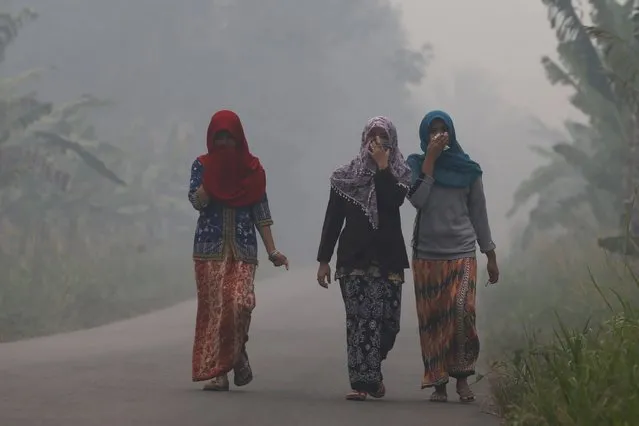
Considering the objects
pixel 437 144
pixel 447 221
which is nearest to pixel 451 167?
pixel 437 144

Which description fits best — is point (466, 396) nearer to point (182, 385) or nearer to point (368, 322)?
point (368, 322)

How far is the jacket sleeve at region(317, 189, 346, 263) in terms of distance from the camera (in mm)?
8992

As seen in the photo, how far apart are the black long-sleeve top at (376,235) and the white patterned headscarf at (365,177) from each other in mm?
48

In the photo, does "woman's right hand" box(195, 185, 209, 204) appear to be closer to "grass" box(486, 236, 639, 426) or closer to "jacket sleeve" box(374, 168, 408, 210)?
"jacket sleeve" box(374, 168, 408, 210)

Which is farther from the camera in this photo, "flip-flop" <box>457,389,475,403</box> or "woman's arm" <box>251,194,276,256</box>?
"woman's arm" <box>251,194,276,256</box>

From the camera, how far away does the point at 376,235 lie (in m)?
8.88

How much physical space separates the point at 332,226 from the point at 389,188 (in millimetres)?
525

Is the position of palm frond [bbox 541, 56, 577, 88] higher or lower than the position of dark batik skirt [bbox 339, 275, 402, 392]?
higher

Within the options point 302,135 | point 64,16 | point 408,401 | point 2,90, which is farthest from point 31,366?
point 302,135

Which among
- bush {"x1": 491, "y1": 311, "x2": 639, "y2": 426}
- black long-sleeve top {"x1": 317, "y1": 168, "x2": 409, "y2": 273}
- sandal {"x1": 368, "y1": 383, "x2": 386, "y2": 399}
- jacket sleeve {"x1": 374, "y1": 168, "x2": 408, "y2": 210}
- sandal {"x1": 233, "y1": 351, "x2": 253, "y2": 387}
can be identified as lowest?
bush {"x1": 491, "y1": 311, "x2": 639, "y2": 426}

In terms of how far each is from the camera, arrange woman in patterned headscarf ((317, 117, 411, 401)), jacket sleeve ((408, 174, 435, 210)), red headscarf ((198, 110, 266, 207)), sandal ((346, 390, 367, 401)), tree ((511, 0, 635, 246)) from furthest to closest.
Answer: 1. tree ((511, 0, 635, 246))
2. red headscarf ((198, 110, 266, 207))
3. jacket sleeve ((408, 174, 435, 210))
4. woman in patterned headscarf ((317, 117, 411, 401))
5. sandal ((346, 390, 367, 401))

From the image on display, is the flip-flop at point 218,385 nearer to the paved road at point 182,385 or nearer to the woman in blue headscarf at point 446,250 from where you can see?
the paved road at point 182,385

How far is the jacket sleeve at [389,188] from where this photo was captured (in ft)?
29.0

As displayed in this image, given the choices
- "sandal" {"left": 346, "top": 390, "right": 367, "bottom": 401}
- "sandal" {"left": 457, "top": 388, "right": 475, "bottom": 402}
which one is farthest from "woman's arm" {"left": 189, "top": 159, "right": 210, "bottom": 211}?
"sandal" {"left": 457, "top": 388, "right": 475, "bottom": 402}
